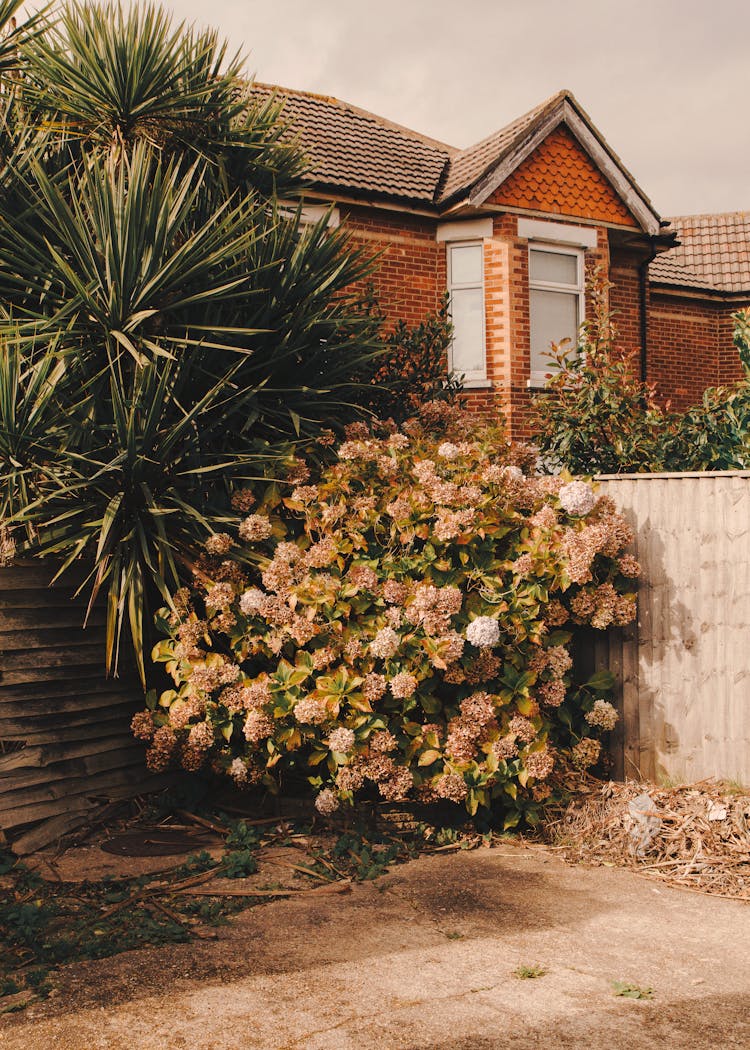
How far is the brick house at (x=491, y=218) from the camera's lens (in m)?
12.5

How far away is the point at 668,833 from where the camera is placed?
5.06 meters

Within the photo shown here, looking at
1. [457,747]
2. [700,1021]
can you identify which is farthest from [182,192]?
[700,1021]

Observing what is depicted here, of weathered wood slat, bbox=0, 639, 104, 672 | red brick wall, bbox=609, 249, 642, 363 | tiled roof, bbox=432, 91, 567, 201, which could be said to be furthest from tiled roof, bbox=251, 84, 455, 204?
weathered wood slat, bbox=0, 639, 104, 672

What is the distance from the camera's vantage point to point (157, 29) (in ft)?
21.5

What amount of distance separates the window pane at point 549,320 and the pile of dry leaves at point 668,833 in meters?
8.30

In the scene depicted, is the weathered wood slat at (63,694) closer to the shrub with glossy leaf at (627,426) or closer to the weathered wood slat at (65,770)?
the weathered wood slat at (65,770)

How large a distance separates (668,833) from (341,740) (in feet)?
5.73

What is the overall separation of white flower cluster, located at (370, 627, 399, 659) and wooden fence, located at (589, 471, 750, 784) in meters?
1.59

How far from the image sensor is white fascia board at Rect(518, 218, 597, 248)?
13.0 meters

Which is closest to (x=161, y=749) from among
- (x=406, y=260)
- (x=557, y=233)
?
(x=406, y=260)

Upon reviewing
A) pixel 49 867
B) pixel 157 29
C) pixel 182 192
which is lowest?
pixel 49 867

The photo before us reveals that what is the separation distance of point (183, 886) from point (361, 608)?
163 centimetres

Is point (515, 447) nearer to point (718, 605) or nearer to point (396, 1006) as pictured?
point (718, 605)

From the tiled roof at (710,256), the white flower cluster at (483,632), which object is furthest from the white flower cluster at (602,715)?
the tiled roof at (710,256)
